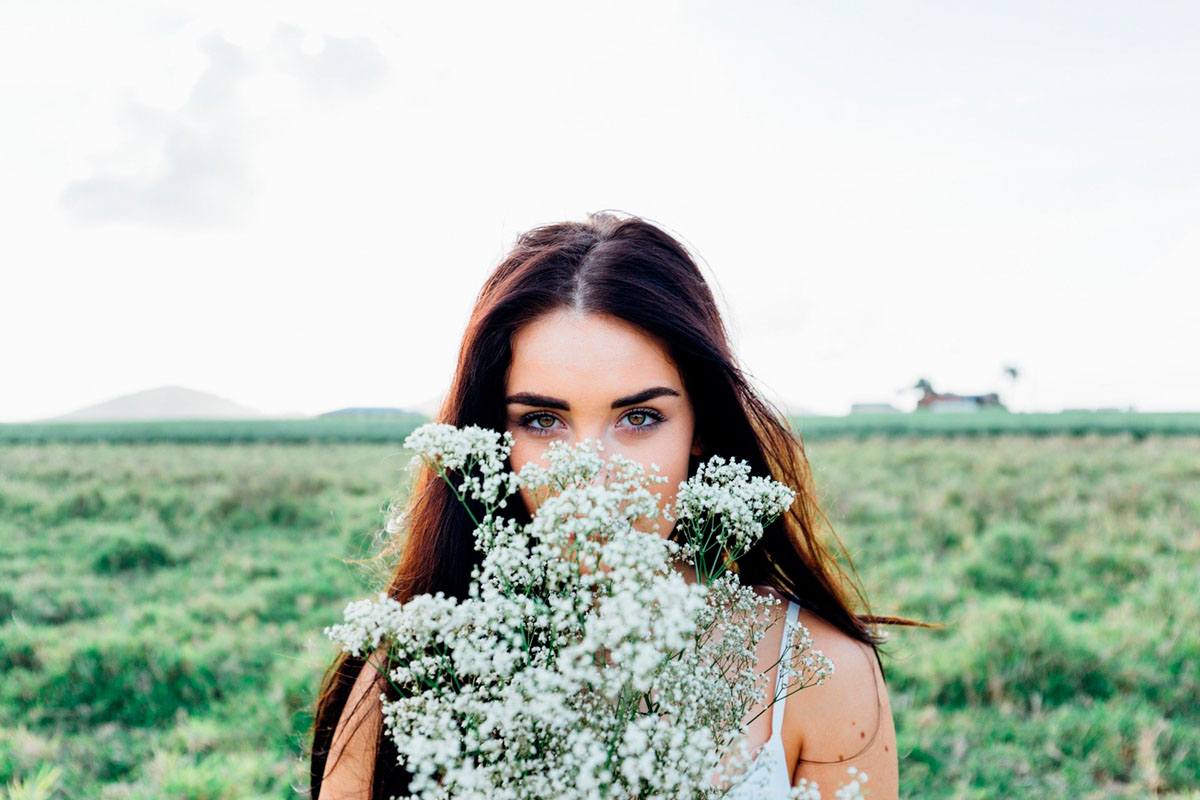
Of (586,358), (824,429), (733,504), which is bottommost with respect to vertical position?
(824,429)

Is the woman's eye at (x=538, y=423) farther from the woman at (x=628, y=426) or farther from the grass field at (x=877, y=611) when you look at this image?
the grass field at (x=877, y=611)

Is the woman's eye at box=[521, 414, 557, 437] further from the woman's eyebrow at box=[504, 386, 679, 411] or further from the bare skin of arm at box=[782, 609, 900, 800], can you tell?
the bare skin of arm at box=[782, 609, 900, 800]

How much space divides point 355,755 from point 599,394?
5.27ft

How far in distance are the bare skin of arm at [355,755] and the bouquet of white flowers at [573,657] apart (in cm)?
153

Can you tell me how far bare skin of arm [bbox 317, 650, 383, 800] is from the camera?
110 inches

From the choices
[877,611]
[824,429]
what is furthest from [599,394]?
[824,429]

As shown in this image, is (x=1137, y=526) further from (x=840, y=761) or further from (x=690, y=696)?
(x=690, y=696)

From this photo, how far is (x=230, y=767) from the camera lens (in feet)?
17.1

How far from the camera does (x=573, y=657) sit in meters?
1.12

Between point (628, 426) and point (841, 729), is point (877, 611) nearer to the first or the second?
point (841, 729)

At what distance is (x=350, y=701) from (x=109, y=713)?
4691 millimetres

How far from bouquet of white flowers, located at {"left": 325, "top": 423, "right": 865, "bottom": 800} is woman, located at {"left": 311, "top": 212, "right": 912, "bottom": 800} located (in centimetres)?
95

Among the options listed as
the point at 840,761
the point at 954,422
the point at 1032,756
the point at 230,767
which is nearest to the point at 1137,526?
the point at 1032,756

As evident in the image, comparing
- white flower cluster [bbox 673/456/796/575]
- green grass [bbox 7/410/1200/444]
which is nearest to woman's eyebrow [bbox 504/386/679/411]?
white flower cluster [bbox 673/456/796/575]
